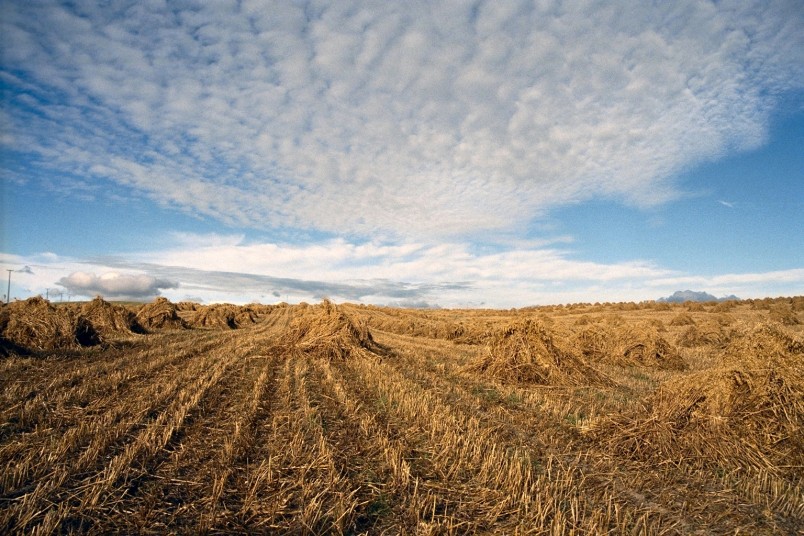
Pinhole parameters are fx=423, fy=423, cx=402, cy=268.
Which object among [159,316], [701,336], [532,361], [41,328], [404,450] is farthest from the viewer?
[159,316]

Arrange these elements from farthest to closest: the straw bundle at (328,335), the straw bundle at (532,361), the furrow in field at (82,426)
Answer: the straw bundle at (328,335), the straw bundle at (532,361), the furrow in field at (82,426)

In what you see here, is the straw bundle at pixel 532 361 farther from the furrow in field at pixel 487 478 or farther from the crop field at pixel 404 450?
the furrow in field at pixel 487 478

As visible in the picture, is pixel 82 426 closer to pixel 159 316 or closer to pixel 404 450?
pixel 404 450

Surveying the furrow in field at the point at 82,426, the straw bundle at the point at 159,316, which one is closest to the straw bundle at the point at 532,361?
the furrow in field at the point at 82,426

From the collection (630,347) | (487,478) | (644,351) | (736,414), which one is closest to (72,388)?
(487,478)

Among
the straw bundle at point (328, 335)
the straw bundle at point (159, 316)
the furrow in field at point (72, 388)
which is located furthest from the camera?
the straw bundle at point (159, 316)

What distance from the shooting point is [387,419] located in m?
6.96

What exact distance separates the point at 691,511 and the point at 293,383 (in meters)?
7.63

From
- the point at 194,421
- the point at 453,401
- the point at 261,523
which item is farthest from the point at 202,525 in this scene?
the point at 453,401

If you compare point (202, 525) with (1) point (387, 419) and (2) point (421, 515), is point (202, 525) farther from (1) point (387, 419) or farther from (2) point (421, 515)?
(1) point (387, 419)

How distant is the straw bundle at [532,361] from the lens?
10828mm

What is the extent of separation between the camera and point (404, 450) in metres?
5.52

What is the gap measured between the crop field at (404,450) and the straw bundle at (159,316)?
14921 millimetres

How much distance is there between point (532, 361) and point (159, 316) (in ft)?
74.9
